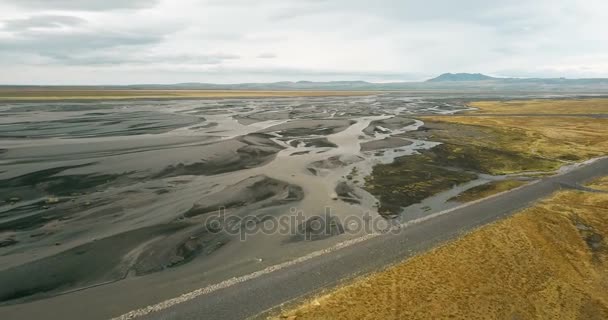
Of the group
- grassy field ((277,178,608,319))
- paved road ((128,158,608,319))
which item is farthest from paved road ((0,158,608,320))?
grassy field ((277,178,608,319))

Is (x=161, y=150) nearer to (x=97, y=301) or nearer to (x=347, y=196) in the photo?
(x=347, y=196)

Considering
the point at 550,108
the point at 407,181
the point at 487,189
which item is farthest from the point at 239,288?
the point at 550,108

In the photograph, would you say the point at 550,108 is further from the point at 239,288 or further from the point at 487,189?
the point at 239,288

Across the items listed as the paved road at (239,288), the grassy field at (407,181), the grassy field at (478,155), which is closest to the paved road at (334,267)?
the paved road at (239,288)

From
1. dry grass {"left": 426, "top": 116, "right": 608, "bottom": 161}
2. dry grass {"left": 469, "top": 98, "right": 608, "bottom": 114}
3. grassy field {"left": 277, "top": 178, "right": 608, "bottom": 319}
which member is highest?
dry grass {"left": 469, "top": 98, "right": 608, "bottom": 114}

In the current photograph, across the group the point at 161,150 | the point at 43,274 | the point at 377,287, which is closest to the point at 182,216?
the point at 43,274

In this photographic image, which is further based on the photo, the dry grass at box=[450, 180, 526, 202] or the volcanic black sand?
the dry grass at box=[450, 180, 526, 202]

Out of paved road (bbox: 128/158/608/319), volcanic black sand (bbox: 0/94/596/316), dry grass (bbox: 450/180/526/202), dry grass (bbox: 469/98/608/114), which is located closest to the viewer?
paved road (bbox: 128/158/608/319)

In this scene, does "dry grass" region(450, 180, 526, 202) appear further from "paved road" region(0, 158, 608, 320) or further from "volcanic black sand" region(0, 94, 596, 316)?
"paved road" region(0, 158, 608, 320)
